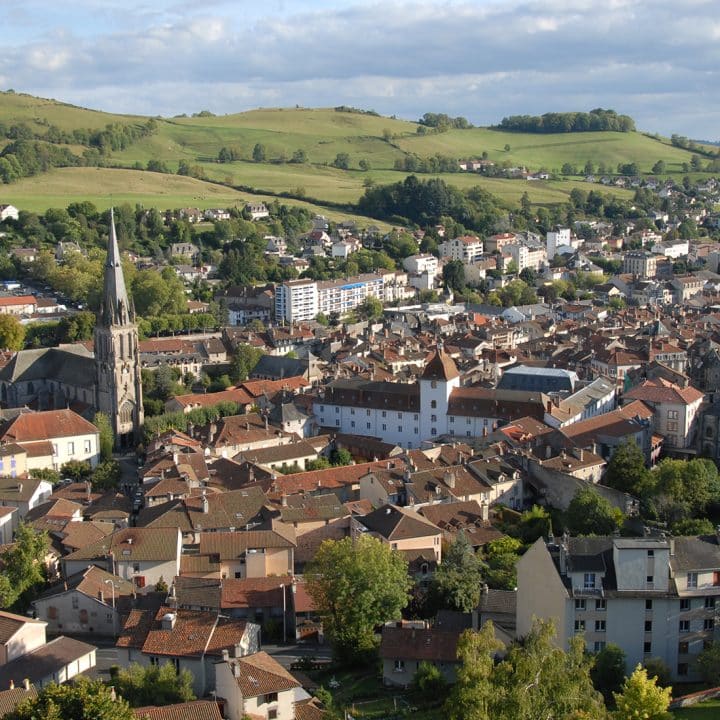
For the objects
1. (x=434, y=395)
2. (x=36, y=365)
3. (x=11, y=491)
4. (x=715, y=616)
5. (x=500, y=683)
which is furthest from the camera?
(x=36, y=365)

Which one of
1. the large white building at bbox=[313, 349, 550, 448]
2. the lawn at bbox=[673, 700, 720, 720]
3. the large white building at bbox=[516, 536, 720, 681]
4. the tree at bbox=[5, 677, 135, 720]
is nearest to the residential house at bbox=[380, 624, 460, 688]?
the large white building at bbox=[516, 536, 720, 681]

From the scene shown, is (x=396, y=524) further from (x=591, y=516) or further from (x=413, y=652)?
(x=413, y=652)

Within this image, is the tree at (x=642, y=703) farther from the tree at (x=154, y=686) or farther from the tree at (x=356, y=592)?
the tree at (x=154, y=686)

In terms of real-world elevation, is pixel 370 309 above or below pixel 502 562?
above

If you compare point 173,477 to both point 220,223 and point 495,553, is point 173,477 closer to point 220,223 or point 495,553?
point 495,553

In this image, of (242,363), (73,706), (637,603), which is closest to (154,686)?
(73,706)

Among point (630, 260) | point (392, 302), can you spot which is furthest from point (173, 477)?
point (630, 260)
